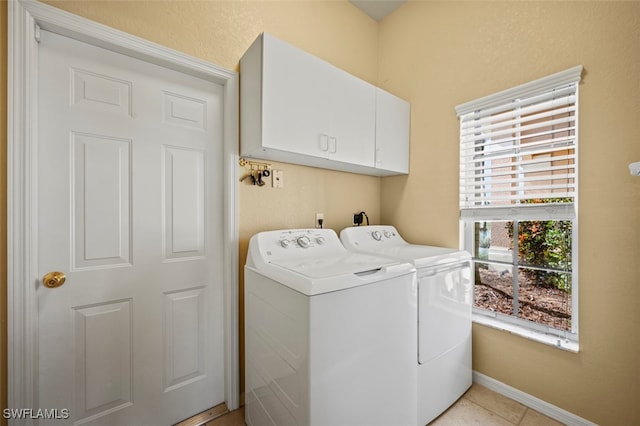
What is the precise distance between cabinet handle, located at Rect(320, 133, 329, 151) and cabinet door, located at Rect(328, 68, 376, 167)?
3 centimetres

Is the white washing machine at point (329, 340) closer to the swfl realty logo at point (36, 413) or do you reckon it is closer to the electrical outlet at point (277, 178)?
the electrical outlet at point (277, 178)

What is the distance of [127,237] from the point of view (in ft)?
4.42

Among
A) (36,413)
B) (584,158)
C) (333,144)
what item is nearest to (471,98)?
(584,158)

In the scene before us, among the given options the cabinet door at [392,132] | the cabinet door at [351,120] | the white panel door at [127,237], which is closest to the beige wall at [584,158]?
the cabinet door at [392,132]

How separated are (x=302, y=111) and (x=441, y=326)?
1525 mm

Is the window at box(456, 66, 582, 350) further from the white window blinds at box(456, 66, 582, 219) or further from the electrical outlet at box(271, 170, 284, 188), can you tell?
the electrical outlet at box(271, 170, 284, 188)

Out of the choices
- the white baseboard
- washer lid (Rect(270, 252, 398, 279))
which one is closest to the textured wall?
washer lid (Rect(270, 252, 398, 279))

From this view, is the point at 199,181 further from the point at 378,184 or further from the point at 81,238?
the point at 378,184

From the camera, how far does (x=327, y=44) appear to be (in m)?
2.06

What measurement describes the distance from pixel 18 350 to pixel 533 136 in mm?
2882

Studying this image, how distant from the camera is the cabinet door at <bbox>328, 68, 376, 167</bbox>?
1.70m

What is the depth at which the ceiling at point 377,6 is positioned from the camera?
2.24 metres

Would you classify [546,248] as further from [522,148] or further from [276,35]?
A: [276,35]

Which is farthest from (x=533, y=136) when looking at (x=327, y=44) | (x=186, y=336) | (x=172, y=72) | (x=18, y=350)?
(x=18, y=350)
